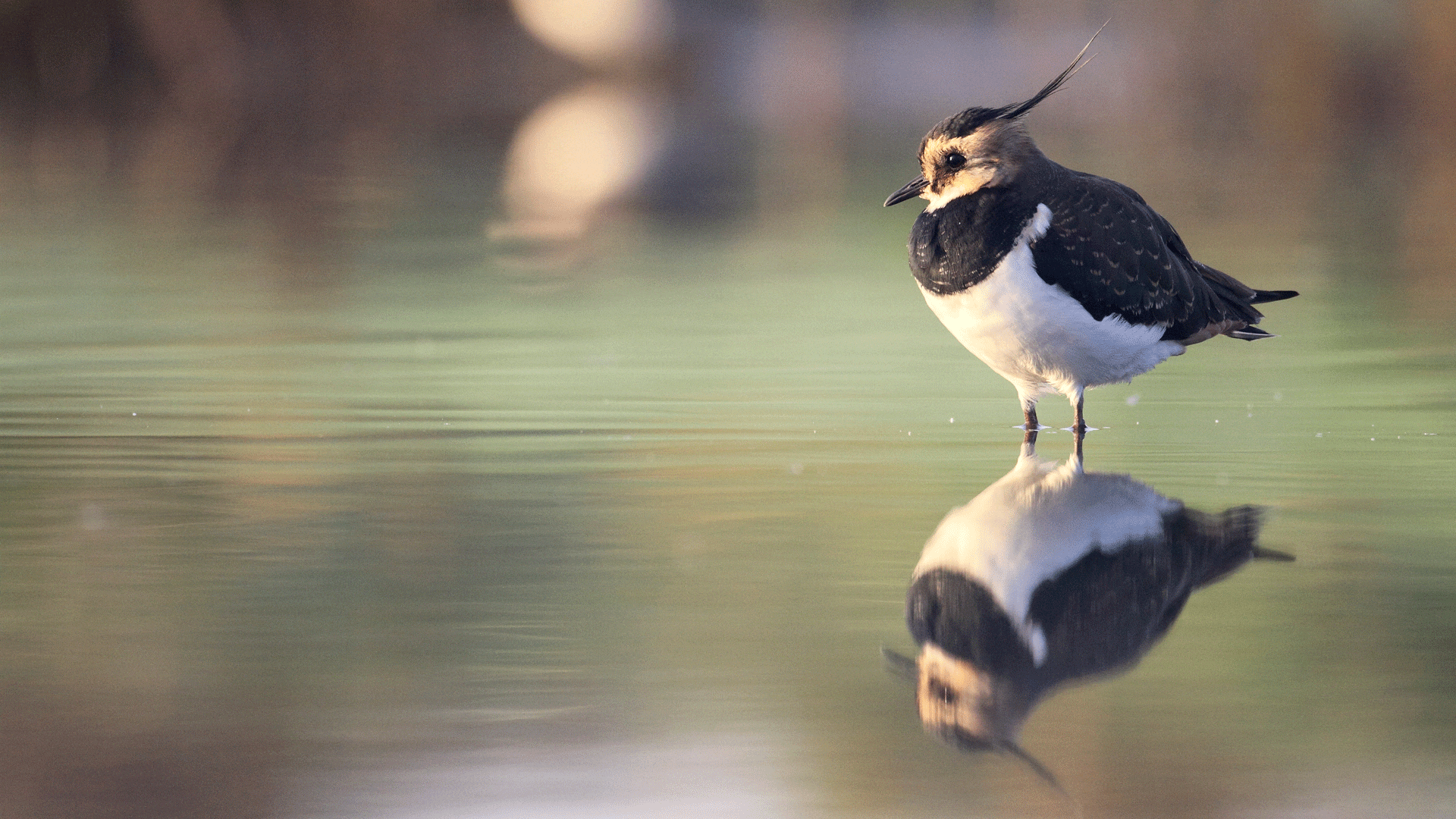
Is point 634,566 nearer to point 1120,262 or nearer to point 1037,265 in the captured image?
point 1037,265

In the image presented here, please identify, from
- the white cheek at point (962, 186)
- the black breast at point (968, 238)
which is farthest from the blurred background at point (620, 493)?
the white cheek at point (962, 186)

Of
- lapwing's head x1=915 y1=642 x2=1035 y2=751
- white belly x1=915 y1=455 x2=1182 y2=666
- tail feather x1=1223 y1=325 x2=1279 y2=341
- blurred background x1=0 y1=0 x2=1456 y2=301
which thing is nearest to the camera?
lapwing's head x1=915 y1=642 x2=1035 y2=751

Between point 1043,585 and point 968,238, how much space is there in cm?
182

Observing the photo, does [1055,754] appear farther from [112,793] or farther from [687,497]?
[687,497]

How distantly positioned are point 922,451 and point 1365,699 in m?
2.26

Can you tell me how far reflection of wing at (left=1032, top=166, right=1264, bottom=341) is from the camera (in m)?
5.69

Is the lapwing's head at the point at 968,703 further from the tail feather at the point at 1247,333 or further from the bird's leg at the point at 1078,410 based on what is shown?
the tail feather at the point at 1247,333

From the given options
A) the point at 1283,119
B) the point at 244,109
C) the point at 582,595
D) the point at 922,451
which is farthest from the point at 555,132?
the point at 582,595

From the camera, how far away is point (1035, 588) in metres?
4.04

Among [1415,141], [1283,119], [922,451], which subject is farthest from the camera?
[1283,119]

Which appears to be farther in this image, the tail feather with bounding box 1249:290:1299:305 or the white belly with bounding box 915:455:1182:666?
the tail feather with bounding box 1249:290:1299:305

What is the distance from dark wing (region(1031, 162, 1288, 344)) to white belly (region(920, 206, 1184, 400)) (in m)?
0.04

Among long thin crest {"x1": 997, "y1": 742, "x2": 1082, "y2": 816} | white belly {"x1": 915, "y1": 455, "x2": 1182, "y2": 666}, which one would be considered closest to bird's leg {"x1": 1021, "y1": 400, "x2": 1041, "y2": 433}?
white belly {"x1": 915, "y1": 455, "x2": 1182, "y2": 666}

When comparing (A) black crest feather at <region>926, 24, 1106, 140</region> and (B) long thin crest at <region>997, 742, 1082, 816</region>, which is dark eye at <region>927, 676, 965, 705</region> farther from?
(A) black crest feather at <region>926, 24, 1106, 140</region>
